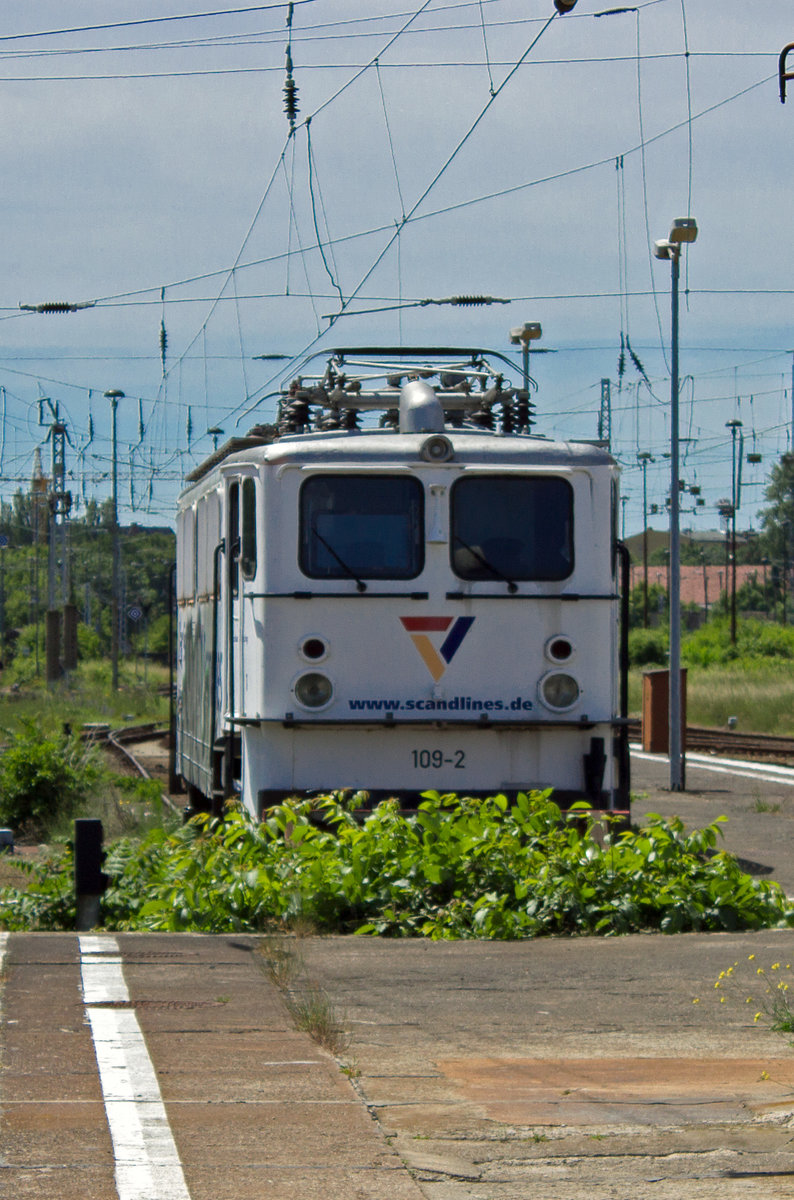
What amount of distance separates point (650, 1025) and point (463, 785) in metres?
4.15

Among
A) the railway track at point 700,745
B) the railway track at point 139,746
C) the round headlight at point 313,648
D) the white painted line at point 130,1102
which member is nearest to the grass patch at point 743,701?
the railway track at point 700,745

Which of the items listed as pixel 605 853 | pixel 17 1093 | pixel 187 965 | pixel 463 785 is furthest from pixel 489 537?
pixel 17 1093

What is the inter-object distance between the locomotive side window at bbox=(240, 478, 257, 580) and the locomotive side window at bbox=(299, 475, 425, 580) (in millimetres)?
320

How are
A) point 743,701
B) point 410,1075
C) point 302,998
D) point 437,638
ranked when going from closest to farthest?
point 410,1075, point 302,998, point 437,638, point 743,701

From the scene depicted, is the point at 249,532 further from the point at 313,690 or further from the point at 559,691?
the point at 559,691

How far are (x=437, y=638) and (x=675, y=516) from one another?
11.4 m

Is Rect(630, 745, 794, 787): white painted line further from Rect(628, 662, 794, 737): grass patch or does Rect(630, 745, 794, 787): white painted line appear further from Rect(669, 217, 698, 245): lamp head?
Rect(669, 217, 698, 245): lamp head

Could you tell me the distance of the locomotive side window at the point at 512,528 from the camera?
1038cm

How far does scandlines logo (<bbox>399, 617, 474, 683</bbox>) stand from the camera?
10.2 meters

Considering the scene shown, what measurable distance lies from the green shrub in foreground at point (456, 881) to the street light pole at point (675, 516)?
432 inches

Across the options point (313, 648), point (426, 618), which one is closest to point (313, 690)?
point (313, 648)

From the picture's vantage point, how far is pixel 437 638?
1027cm

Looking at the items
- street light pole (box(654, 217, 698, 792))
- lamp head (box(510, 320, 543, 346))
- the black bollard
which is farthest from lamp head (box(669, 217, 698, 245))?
the black bollard

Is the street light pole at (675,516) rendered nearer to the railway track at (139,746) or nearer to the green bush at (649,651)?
the railway track at (139,746)
